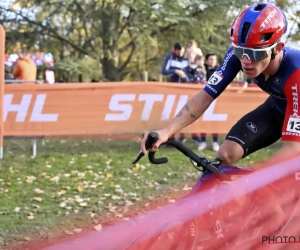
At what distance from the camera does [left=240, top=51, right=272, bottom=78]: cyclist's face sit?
2875mm

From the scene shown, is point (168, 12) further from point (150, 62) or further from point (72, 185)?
point (72, 185)

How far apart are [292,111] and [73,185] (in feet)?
14.9

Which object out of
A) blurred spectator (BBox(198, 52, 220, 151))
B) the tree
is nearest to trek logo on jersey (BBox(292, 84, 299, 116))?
blurred spectator (BBox(198, 52, 220, 151))

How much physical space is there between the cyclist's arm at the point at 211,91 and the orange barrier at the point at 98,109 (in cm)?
646

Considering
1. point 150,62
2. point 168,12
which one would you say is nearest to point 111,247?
point 168,12

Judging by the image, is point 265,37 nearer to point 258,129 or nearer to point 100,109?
point 258,129

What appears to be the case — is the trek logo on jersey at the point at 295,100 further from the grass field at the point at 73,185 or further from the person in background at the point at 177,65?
the person in background at the point at 177,65

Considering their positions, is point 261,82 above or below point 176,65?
above

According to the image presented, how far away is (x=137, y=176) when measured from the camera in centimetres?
766

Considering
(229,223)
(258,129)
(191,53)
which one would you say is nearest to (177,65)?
(191,53)

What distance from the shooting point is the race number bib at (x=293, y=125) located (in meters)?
2.93

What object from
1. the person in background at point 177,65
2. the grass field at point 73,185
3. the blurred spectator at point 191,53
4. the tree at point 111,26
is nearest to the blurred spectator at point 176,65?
the person in background at point 177,65

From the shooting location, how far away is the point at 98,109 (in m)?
9.76

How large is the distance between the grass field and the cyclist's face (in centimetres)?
187
